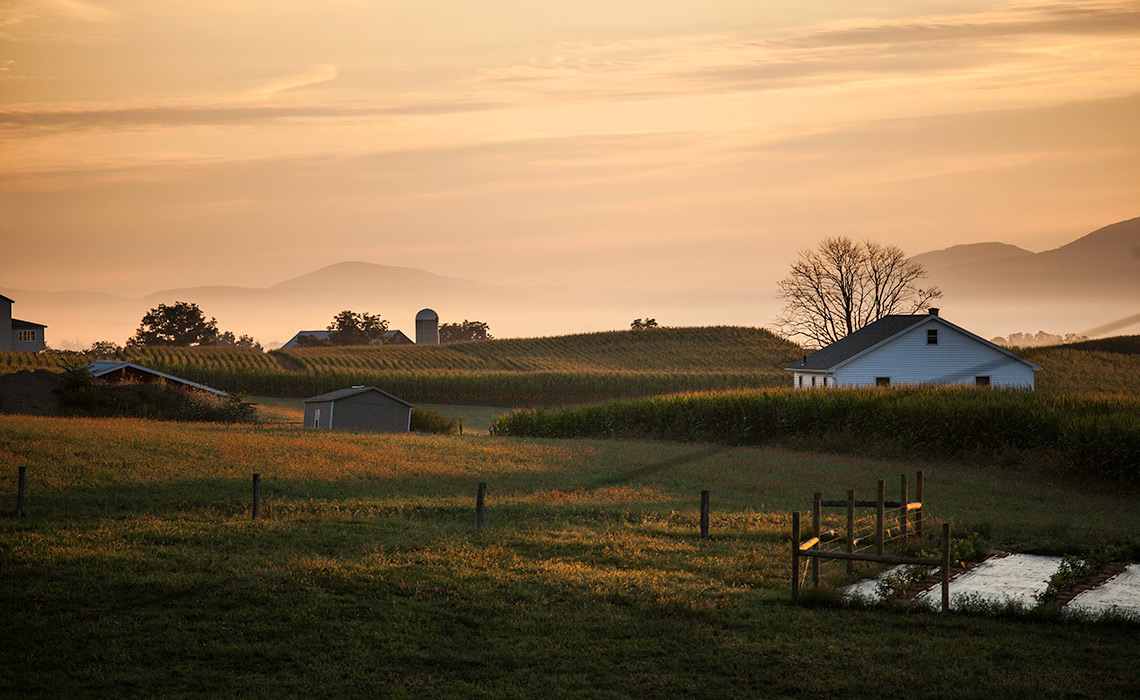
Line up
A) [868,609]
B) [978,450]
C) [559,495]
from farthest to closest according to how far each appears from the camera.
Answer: [978,450] < [559,495] < [868,609]

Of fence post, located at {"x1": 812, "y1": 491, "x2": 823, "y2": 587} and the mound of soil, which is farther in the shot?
the mound of soil

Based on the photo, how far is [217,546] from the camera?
16.5 metres

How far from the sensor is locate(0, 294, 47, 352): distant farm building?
303 feet

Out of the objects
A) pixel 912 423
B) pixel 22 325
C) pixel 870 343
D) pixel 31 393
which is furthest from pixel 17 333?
pixel 912 423

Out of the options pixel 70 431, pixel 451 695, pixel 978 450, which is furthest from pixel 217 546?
pixel 978 450

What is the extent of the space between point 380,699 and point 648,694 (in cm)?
276

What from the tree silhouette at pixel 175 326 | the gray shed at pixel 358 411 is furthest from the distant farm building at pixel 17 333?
the gray shed at pixel 358 411

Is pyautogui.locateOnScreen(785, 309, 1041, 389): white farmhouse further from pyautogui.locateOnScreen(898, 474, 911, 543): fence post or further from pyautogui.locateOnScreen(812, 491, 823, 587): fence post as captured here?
pyautogui.locateOnScreen(812, 491, 823, 587): fence post

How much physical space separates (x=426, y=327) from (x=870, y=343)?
292 feet

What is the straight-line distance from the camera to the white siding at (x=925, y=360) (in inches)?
1993

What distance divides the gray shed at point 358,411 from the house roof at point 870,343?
23.1m

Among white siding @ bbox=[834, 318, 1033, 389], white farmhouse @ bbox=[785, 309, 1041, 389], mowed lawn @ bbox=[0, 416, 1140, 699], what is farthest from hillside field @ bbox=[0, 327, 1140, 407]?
mowed lawn @ bbox=[0, 416, 1140, 699]

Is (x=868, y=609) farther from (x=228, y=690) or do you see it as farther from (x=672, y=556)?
(x=228, y=690)

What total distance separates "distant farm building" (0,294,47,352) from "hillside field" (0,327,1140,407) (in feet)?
49.2
